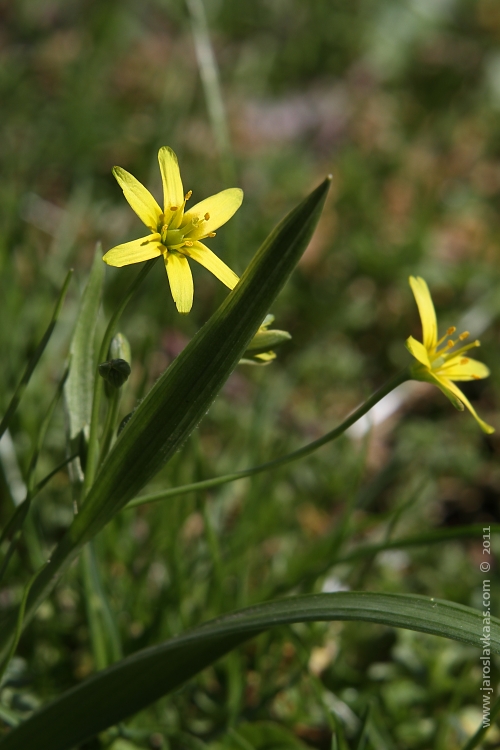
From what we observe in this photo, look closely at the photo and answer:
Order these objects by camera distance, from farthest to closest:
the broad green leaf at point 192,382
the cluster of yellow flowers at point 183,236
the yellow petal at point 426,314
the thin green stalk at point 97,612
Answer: the thin green stalk at point 97,612 < the yellow petal at point 426,314 < the cluster of yellow flowers at point 183,236 < the broad green leaf at point 192,382

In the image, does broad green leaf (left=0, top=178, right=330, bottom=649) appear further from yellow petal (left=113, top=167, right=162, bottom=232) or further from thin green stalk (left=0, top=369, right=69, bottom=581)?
yellow petal (left=113, top=167, right=162, bottom=232)

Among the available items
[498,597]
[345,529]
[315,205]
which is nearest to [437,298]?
[498,597]

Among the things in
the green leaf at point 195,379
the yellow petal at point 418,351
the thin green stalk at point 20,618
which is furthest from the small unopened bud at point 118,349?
the yellow petal at point 418,351

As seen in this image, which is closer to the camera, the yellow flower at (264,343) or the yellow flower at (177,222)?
the yellow flower at (177,222)

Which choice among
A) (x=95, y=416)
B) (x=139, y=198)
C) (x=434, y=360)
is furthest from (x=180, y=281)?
(x=434, y=360)

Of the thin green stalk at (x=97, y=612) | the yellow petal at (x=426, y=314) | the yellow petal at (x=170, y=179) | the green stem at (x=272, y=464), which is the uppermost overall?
the yellow petal at (x=170, y=179)

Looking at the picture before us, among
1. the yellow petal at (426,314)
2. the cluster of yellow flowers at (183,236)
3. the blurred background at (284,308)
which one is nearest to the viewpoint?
the cluster of yellow flowers at (183,236)

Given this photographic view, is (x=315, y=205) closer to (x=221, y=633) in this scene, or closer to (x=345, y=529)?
(x=221, y=633)

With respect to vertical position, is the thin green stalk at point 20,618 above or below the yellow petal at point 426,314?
below

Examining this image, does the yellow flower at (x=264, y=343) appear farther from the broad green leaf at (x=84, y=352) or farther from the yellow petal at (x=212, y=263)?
the broad green leaf at (x=84, y=352)
